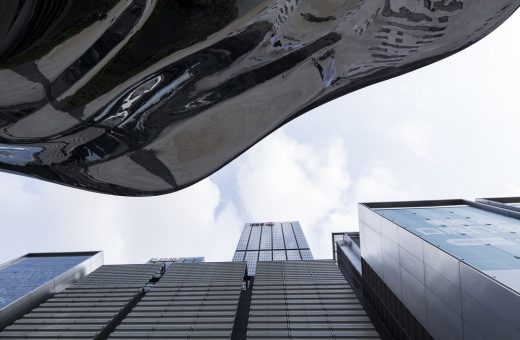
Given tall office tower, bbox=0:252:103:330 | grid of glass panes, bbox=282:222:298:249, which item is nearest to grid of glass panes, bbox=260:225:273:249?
grid of glass panes, bbox=282:222:298:249

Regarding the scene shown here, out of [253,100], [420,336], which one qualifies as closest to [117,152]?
[253,100]

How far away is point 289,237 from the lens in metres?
82.9

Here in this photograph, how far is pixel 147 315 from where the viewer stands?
29391 mm

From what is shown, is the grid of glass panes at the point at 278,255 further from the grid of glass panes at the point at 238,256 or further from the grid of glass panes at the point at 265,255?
the grid of glass panes at the point at 238,256

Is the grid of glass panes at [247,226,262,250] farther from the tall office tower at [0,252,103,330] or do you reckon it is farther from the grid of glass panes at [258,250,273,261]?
the tall office tower at [0,252,103,330]

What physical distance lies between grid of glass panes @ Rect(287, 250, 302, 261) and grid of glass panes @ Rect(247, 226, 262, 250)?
8510 millimetres

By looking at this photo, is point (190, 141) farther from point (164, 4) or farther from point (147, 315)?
point (147, 315)

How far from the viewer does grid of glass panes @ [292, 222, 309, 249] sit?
76812 millimetres

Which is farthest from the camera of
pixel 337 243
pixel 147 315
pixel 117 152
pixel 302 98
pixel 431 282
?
pixel 337 243

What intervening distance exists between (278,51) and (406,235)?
1537 cm

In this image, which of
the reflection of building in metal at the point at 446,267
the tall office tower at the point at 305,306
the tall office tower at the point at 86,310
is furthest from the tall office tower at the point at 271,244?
the reflection of building in metal at the point at 446,267

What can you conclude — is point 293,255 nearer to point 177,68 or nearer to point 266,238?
point 266,238

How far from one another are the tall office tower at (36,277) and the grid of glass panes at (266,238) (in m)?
34.8

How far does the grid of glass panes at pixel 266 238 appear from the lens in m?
77.9
